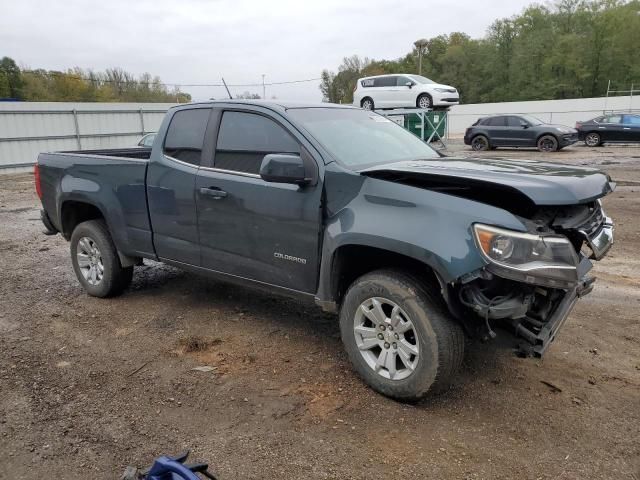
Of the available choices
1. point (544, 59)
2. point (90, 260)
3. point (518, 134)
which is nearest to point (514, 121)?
point (518, 134)

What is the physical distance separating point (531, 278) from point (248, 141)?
7.74 feet

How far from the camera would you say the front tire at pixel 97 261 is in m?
5.29

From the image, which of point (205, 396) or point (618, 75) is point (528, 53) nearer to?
point (618, 75)

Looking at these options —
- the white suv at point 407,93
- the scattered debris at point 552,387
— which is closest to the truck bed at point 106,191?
the scattered debris at point 552,387

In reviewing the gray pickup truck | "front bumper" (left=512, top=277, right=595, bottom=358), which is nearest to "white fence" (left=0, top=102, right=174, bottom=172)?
the gray pickup truck

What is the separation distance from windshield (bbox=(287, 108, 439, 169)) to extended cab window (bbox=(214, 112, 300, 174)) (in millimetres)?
184

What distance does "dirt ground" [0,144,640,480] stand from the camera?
2.83m

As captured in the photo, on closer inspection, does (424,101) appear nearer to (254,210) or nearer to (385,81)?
(385,81)

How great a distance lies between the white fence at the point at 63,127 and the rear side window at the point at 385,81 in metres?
10.7

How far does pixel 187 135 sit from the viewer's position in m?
4.63

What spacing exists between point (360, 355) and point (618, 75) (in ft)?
227

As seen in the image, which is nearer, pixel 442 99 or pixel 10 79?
pixel 442 99

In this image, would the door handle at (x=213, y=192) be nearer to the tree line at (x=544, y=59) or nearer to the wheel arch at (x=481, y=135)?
the wheel arch at (x=481, y=135)

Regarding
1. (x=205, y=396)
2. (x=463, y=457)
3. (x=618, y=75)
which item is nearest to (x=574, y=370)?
(x=463, y=457)
